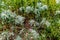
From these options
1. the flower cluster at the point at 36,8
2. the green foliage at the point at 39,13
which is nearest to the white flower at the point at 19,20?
the green foliage at the point at 39,13

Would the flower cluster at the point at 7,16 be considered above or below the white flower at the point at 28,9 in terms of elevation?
below

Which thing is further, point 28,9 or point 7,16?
point 28,9

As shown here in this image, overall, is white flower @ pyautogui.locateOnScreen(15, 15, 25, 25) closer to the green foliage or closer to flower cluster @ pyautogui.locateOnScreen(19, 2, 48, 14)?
the green foliage

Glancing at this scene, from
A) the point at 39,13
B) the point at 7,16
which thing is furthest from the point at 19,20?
the point at 39,13

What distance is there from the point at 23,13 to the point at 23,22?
0.56ft

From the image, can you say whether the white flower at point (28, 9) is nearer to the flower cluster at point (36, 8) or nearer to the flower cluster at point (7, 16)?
the flower cluster at point (36, 8)

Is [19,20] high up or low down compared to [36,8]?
down

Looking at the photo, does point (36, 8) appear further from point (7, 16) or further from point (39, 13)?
point (7, 16)

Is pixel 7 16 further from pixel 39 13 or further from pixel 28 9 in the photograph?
pixel 39 13

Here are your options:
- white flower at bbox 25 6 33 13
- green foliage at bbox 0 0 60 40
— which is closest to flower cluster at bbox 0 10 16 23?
green foliage at bbox 0 0 60 40

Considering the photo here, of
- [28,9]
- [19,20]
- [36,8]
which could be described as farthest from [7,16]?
[36,8]

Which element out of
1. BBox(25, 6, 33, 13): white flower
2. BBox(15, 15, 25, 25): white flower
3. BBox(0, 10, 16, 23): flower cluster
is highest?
BBox(25, 6, 33, 13): white flower

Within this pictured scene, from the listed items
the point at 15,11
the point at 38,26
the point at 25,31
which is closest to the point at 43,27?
the point at 38,26

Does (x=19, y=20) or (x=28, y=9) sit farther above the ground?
(x=28, y=9)
